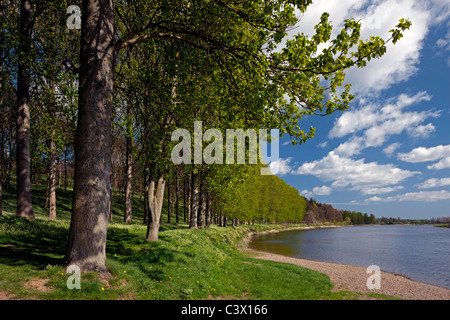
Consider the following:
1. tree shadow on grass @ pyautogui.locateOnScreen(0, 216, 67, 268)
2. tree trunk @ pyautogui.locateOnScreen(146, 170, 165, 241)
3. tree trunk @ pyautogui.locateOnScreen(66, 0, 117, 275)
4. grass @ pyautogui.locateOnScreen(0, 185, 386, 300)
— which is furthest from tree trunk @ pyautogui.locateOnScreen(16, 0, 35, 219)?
tree trunk @ pyautogui.locateOnScreen(66, 0, 117, 275)

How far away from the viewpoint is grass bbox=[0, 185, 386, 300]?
23.5 feet

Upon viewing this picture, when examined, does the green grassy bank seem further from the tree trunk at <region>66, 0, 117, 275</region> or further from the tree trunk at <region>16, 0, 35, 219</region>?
the tree trunk at <region>16, 0, 35, 219</region>

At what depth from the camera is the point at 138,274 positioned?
29.4 feet

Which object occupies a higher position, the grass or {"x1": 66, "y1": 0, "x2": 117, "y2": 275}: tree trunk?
{"x1": 66, "y1": 0, "x2": 117, "y2": 275}: tree trunk

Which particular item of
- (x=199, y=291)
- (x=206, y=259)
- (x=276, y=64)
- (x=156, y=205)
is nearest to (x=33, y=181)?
(x=156, y=205)

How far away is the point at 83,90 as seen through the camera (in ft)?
26.6

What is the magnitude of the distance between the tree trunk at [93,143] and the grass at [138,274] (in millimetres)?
741

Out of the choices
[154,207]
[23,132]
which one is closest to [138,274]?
[154,207]

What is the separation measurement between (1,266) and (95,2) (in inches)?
338

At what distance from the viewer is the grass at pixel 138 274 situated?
23.5ft

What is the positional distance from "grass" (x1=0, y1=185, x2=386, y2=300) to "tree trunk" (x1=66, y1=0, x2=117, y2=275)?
0.74 metres

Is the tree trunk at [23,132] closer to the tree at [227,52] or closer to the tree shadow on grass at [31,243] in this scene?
the tree shadow on grass at [31,243]

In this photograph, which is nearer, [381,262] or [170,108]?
[170,108]

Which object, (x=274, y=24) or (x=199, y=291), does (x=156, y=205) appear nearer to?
(x=199, y=291)
